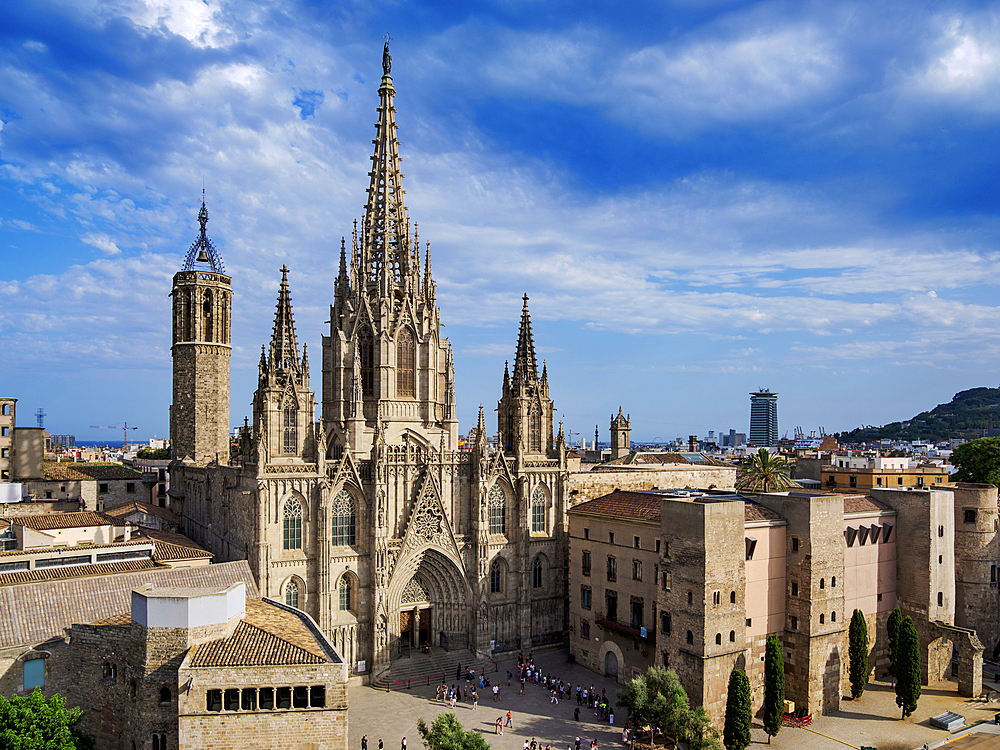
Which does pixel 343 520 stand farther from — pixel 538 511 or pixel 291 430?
pixel 538 511

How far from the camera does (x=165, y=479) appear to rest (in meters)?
75.8

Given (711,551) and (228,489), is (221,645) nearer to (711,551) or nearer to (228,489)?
(228,489)

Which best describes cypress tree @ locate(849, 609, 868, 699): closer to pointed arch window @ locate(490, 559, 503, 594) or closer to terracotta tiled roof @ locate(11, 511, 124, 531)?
pointed arch window @ locate(490, 559, 503, 594)

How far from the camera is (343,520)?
46.6 m

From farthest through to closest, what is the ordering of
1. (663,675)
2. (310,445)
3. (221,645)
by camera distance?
(310,445) → (663,675) → (221,645)

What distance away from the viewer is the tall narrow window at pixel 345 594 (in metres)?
46.3

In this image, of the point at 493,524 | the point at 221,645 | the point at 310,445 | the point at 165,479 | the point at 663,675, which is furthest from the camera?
the point at 165,479

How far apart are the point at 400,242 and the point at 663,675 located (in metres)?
36.4

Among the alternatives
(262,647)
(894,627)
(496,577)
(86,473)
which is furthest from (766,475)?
(86,473)

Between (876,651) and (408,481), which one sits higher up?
(408,481)

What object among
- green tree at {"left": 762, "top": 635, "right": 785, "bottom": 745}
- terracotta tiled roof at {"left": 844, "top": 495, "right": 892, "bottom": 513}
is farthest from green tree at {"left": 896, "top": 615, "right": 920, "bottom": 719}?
green tree at {"left": 762, "top": 635, "right": 785, "bottom": 745}

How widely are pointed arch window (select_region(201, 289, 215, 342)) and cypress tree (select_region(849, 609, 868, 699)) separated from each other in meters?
59.5

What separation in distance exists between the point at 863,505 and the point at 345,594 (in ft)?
124

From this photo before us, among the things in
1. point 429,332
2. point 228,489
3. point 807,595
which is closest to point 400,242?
point 429,332
